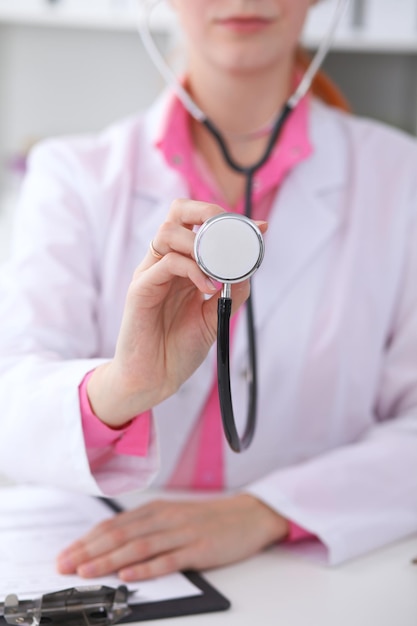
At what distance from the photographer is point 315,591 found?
32.0 inches

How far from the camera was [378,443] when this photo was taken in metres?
1.04

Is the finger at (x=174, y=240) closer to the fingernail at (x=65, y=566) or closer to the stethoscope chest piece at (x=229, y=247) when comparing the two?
the stethoscope chest piece at (x=229, y=247)

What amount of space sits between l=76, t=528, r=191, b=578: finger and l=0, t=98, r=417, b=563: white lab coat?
0.46 ft

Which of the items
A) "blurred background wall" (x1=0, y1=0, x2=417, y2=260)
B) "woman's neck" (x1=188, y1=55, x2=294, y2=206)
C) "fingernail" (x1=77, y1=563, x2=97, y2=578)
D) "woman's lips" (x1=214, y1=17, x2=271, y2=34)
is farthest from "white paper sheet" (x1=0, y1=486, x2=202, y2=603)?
"blurred background wall" (x1=0, y1=0, x2=417, y2=260)

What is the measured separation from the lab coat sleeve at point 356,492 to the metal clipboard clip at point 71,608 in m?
0.24

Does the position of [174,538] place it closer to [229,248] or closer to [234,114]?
[229,248]

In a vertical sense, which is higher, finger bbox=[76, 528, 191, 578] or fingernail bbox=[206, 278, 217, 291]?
fingernail bbox=[206, 278, 217, 291]

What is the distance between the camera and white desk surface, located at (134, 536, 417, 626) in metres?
0.75

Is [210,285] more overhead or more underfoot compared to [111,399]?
more overhead

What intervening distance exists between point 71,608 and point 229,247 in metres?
0.32

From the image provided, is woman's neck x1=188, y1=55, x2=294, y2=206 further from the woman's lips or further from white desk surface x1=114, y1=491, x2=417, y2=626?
white desk surface x1=114, y1=491, x2=417, y2=626

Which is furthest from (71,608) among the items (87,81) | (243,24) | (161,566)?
(87,81)

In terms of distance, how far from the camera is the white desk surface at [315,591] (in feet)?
2.45

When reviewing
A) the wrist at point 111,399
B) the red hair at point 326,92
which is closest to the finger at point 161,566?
the wrist at point 111,399
